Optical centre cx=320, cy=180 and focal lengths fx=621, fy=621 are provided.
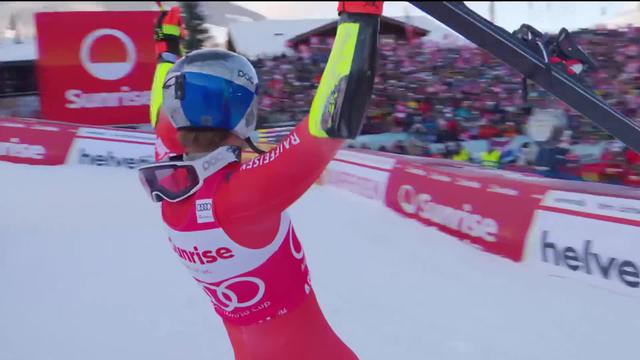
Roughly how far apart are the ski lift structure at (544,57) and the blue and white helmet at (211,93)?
20.4 inches

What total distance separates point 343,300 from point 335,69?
11.9ft

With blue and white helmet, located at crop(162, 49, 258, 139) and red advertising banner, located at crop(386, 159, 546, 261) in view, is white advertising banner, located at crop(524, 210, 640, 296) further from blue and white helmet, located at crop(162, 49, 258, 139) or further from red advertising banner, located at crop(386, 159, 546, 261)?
blue and white helmet, located at crop(162, 49, 258, 139)

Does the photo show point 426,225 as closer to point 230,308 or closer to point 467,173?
point 467,173

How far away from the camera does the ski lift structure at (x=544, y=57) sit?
4.82 ft

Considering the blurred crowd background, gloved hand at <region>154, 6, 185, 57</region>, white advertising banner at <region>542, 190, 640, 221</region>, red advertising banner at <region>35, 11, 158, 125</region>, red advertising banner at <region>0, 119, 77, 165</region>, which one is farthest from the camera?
red advertising banner at <region>35, 11, 158, 125</region>

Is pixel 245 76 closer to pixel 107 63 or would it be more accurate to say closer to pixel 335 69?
pixel 335 69

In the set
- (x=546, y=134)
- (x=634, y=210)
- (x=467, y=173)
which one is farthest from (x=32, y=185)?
(x=634, y=210)

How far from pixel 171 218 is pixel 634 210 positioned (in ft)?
12.8

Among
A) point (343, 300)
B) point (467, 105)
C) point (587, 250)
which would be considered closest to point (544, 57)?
point (343, 300)

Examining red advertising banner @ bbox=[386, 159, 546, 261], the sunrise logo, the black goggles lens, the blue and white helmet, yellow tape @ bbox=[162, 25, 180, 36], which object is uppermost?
yellow tape @ bbox=[162, 25, 180, 36]

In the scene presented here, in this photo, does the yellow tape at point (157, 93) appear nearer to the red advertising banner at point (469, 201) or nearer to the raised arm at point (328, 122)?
the raised arm at point (328, 122)

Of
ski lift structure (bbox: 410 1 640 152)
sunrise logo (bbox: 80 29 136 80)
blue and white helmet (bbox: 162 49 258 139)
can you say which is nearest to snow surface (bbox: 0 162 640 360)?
ski lift structure (bbox: 410 1 640 152)

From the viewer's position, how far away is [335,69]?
1245 millimetres

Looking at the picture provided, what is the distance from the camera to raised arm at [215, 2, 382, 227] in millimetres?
1224
